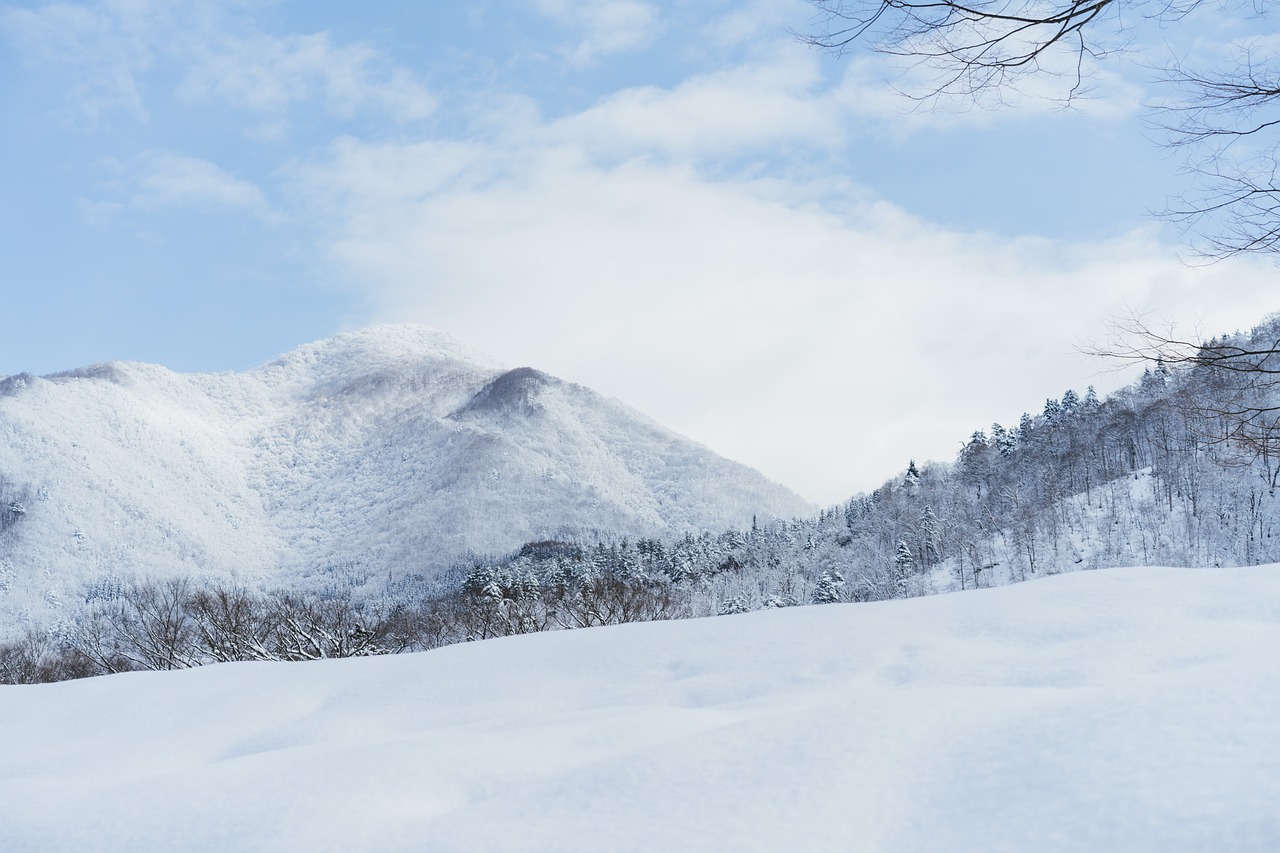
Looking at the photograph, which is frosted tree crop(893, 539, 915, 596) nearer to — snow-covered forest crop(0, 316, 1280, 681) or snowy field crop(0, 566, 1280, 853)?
snow-covered forest crop(0, 316, 1280, 681)

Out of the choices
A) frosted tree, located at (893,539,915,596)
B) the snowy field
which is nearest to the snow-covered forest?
frosted tree, located at (893,539,915,596)

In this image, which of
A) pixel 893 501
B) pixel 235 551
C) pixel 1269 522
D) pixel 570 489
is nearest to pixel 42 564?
pixel 235 551

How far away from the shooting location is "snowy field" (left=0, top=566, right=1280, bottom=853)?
7.70 feet

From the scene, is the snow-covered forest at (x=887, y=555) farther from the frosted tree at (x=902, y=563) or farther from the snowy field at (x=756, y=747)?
the snowy field at (x=756, y=747)

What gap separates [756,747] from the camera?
9.73 ft

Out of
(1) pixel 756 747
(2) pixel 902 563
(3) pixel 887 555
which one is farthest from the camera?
(3) pixel 887 555

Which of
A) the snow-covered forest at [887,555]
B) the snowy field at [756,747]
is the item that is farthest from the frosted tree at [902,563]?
the snowy field at [756,747]

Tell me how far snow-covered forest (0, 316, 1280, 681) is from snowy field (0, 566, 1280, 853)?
2.02 meters

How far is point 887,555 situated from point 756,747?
250 ft

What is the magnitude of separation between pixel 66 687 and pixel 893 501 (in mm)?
90562

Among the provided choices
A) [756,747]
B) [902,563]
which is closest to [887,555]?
[902,563]

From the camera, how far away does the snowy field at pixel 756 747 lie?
7.70 feet

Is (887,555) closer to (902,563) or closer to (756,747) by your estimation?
(902,563)

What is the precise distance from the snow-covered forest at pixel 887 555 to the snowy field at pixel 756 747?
2025mm
